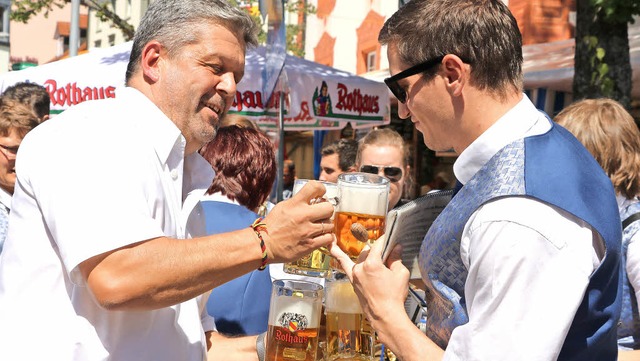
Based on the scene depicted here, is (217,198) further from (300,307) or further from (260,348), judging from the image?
(300,307)

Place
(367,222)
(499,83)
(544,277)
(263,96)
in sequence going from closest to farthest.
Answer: (544,277) < (499,83) < (367,222) < (263,96)

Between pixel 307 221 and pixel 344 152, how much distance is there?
4.27m

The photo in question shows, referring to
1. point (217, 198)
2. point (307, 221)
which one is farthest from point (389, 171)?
point (307, 221)

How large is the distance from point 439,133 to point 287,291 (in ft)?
2.17

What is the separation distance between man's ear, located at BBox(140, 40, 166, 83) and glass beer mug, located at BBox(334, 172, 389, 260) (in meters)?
0.61

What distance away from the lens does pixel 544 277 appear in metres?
1.43

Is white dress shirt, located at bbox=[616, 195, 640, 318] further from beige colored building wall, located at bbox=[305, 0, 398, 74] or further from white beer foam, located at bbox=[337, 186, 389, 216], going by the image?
beige colored building wall, located at bbox=[305, 0, 398, 74]

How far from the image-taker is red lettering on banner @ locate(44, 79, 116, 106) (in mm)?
6102

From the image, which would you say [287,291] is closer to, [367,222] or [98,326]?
[367,222]

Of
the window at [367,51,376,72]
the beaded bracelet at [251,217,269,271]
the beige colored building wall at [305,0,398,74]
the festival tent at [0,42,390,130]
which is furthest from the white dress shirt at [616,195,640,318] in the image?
the beige colored building wall at [305,0,398,74]

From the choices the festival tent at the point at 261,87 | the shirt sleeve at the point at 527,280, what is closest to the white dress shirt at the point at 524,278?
the shirt sleeve at the point at 527,280

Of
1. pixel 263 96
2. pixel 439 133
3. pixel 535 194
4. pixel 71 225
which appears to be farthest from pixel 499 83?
pixel 263 96

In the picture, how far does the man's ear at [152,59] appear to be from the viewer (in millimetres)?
2070

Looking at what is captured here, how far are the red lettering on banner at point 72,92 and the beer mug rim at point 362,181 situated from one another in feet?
14.6
